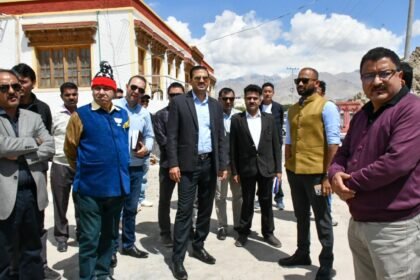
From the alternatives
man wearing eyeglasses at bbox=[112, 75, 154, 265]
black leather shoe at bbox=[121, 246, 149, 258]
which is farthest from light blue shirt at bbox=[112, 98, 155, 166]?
black leather shoe at bbox=[121, 246, 149, 258]

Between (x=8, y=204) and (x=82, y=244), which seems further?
(x=82, y=244)

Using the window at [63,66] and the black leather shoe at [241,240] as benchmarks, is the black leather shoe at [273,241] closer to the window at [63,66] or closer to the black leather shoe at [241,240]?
the black leather shoe at [241,240]

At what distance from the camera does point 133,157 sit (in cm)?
414

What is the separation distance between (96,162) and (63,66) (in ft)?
43.8

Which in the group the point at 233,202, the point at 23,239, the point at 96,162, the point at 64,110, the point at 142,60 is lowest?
the point at 233,202

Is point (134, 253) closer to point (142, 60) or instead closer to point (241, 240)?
point (241, 240)

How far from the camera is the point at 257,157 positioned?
15.0 feet

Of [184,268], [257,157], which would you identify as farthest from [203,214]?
[257,157]

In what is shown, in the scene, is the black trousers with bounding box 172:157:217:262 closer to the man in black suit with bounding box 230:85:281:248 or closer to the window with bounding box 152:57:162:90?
the man in black suit with bounding box 230:85:281:248

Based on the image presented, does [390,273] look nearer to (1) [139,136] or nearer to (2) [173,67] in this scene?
(1) [139,136]

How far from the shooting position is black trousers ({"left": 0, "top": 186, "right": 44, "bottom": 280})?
2.79m

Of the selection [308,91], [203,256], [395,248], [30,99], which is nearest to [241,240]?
[203,256]

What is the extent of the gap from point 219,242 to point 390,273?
290 cm

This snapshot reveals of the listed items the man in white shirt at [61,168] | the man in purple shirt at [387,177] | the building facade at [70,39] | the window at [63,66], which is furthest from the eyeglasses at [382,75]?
the window at [63,66]
